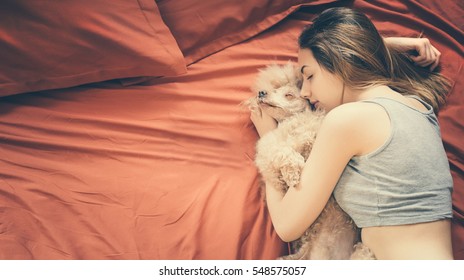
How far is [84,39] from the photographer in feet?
4.44

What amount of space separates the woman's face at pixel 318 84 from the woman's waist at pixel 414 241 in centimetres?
38

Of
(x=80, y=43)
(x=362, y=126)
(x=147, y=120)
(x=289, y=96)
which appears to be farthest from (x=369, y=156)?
(x=80, y=43)

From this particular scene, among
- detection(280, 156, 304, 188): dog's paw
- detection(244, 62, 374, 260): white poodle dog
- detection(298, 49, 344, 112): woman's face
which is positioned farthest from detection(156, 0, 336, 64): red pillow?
detection(280, 156, 304, 188): dog's paw

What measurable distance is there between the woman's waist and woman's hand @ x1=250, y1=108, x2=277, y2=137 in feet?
1.46

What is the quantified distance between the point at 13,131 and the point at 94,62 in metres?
0.35

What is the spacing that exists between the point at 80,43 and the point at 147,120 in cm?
33

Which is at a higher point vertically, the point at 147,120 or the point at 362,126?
the point at 362,126

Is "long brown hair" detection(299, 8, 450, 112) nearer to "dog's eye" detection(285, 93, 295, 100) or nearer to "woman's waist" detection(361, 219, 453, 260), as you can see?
"dog's eye" detection(285, 93, 295, 100)

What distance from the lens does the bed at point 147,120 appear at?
114 cm

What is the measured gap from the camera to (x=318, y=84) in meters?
1.17

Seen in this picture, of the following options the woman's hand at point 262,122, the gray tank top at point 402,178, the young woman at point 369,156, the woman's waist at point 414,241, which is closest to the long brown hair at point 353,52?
the young woman at point 369,156

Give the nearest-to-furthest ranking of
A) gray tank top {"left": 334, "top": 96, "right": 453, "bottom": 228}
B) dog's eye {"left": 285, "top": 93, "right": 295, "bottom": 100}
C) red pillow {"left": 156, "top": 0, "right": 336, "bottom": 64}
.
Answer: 1. gray tank top {"left": 334, "top": 96, "right": 453, "bottom": 228}
2. dog's eye {"left": 285, "top": 93, "right": 295, "bottom": 100}
3. red pillow {"left": 156, "top": 0, "right": 336, "bottom": 64}

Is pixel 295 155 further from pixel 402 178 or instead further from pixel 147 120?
pixel 147 120

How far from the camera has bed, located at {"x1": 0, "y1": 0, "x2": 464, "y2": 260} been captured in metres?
1.14
